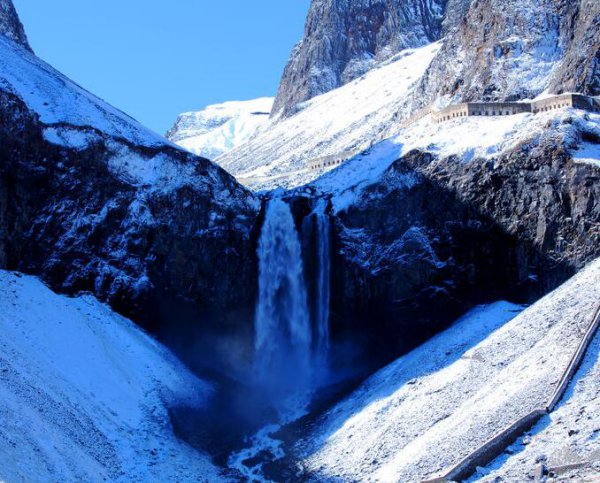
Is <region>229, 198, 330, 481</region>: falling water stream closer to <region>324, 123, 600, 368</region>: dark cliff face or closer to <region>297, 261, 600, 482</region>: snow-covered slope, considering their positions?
<region>324, 123, 600, 368</region>: dark cliff face

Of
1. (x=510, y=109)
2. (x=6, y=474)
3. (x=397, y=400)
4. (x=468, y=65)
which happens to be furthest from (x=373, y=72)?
(x=6, y=474)

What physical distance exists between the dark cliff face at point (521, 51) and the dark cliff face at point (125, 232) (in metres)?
30.8

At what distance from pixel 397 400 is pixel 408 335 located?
14081 mm

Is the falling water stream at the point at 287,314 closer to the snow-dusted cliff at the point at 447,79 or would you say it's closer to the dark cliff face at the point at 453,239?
the dark cliff face at the point at 453,239

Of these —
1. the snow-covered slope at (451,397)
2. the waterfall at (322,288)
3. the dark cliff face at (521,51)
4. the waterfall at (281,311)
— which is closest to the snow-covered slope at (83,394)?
the waterfall at (281,311)

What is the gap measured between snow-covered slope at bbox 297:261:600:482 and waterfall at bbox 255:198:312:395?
9034 millimetres

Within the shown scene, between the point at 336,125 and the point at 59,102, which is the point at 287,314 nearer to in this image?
the point at 59,102

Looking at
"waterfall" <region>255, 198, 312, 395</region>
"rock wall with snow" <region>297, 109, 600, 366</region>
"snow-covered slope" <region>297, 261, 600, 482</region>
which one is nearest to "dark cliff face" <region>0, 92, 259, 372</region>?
"waterfall" <region>255, 198, 312, 395</region>

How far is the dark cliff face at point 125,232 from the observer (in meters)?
58.0

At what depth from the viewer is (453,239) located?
202ft

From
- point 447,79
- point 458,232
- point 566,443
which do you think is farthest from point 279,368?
point 447,79

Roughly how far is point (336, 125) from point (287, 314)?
6495 cm

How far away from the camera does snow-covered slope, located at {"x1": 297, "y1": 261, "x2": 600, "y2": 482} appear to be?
38.8 m

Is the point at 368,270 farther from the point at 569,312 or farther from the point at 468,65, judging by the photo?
the point at 468,65
